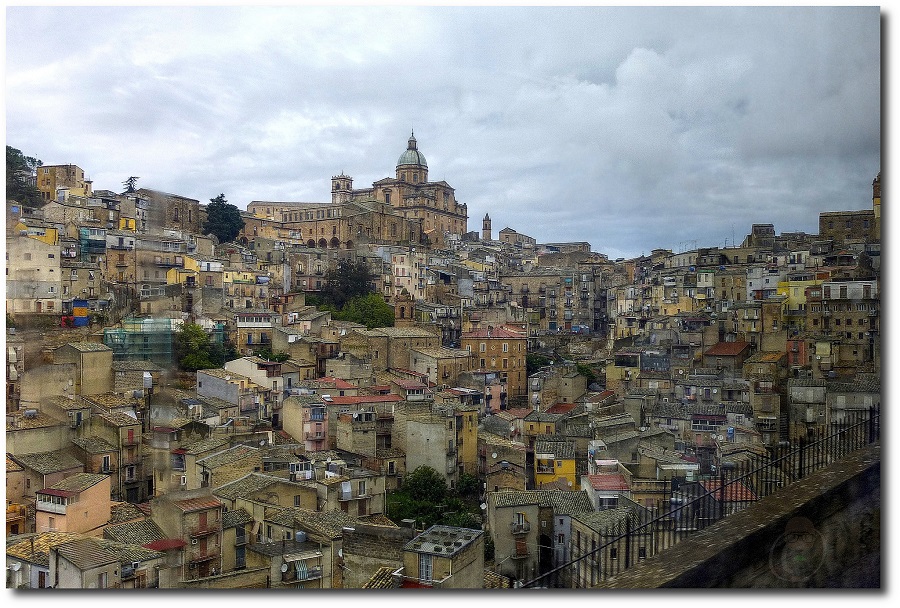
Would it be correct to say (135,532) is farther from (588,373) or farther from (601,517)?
(588,373)

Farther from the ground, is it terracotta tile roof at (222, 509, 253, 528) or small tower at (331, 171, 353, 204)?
small tower at (331, 171, 353, 204)

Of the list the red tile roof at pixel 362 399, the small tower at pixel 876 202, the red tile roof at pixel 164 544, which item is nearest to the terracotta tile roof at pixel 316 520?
the red tile roof at pixel 164 544

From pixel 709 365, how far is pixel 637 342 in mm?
3002

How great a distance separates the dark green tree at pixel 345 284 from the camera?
654 inches

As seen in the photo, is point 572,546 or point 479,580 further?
point 572,546

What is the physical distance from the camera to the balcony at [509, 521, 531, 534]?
7512 millimetres

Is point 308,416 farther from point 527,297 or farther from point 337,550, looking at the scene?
point 527,297

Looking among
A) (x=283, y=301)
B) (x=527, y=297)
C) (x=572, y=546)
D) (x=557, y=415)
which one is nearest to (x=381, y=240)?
(x=527, y=297)

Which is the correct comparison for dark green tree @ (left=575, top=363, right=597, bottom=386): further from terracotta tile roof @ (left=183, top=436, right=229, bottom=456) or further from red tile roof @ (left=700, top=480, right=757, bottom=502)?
red tile roof @ (left=700, top=480, right=757, bottom=502)

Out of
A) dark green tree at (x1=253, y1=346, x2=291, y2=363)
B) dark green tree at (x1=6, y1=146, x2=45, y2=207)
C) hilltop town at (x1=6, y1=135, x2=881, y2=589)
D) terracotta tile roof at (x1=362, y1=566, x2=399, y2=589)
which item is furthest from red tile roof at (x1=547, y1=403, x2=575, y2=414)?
dark green tree at (x1=6, y1=146, x2=45, y2=207)

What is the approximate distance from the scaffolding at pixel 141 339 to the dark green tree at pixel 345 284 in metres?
5.41

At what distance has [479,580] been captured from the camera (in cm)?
561

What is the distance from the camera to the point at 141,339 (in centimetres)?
958

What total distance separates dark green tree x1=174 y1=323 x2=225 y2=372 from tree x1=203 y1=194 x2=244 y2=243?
834 centimetres
